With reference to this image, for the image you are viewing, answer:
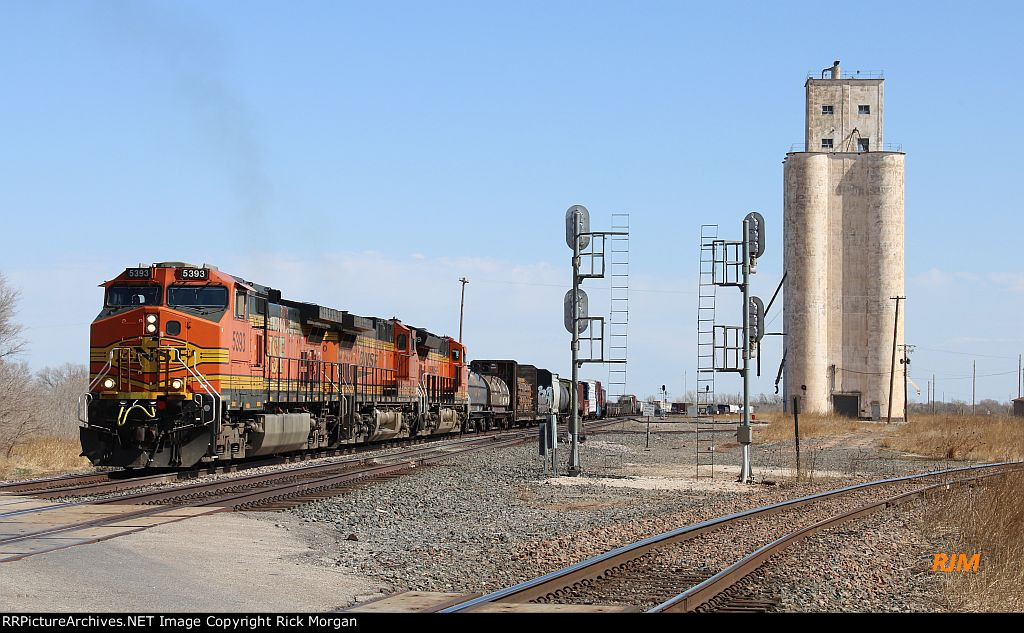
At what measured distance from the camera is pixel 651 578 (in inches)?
410

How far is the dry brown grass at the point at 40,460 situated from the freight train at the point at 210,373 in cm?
337

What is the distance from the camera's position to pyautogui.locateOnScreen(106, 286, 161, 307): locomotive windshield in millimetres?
21125

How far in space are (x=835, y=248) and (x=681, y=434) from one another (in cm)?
3168

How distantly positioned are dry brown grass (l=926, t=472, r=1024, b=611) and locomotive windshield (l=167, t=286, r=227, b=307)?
13.7 m

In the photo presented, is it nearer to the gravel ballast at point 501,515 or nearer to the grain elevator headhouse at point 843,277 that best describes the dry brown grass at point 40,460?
the gravel ballast at point 501,515

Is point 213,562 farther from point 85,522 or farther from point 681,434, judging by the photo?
point 681,434

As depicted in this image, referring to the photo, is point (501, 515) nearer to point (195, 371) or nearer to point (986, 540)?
point (986, 540)

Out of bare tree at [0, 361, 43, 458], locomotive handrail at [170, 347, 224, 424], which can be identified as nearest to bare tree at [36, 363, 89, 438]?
bare tree at [0, 361, 43, 458]

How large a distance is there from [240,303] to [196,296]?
42.2 inches

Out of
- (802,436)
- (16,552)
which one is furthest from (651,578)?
(802,436)

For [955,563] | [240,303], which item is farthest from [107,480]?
[955,563]

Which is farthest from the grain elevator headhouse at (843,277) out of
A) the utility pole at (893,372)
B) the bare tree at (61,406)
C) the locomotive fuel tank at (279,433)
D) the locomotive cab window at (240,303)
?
the locomotive cab window at (240,303)

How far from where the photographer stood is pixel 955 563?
37.2 feet

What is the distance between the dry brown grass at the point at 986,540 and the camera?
9.59 metres
